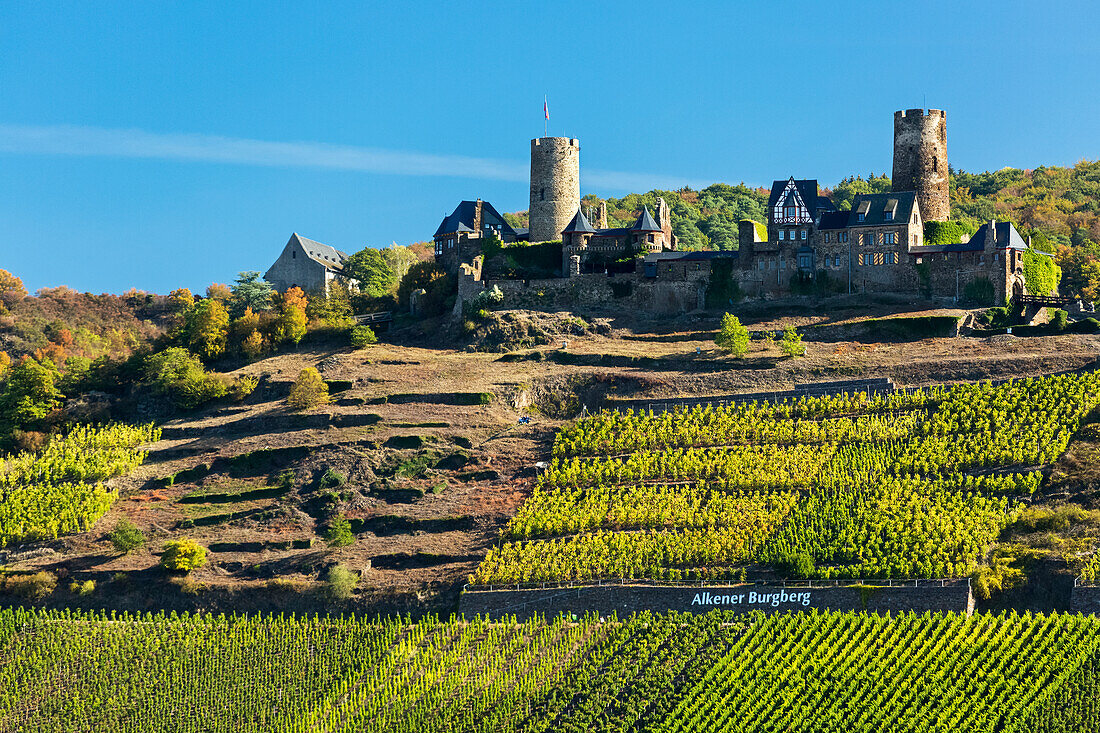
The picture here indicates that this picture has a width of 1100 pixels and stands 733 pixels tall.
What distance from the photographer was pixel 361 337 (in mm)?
85375

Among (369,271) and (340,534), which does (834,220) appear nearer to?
(369,271)

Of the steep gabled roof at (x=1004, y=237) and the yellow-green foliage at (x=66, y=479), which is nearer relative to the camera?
the yellow-green foliage at (x=66, y=479)

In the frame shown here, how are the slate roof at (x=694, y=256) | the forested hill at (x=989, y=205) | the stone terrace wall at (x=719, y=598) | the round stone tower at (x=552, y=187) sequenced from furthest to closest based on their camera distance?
the forested hill at (x=989, y=205), the round stone tower at (x=552, y=187), the slate roof at (x=694, y=256), the stone terrace wall at (x=719, y=598)

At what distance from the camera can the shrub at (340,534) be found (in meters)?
64.3

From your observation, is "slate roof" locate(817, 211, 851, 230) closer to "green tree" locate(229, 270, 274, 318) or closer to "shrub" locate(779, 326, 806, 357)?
"shrub" locate(779, 326, 806, 357)

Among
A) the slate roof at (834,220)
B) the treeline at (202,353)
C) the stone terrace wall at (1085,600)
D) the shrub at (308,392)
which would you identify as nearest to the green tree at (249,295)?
the treeline at (202,353)

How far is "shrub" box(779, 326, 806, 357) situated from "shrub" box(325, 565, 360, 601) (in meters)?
28.2

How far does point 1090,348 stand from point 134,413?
5237 cm

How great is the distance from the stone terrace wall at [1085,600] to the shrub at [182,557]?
36.3 metres

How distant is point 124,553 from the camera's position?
64688mm

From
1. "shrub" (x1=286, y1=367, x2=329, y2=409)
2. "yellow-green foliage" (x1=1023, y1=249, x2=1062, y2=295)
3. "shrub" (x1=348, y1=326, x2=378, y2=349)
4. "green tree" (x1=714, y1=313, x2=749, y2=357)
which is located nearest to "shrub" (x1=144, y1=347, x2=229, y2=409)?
"shrub" (x1=286, y1=367, x2=329, y2=409)

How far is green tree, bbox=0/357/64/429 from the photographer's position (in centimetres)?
8031

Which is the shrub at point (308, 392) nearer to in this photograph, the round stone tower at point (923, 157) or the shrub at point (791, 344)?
the shrub at point (791, 344)

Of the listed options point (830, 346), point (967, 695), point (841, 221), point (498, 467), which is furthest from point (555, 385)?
point (967, 695)
